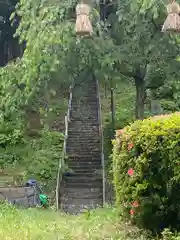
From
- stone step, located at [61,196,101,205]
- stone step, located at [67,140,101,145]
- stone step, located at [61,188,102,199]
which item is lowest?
stone step, located at [61,196,101,205]

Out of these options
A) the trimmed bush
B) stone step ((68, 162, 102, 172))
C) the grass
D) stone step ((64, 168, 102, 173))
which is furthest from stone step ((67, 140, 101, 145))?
the trimmed bush

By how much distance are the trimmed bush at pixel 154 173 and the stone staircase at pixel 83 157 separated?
8.07m

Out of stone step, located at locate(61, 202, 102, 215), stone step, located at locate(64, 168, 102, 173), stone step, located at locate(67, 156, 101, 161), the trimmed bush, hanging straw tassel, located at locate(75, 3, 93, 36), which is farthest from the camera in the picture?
stone step, located at locate(67, 156, 101, 161)

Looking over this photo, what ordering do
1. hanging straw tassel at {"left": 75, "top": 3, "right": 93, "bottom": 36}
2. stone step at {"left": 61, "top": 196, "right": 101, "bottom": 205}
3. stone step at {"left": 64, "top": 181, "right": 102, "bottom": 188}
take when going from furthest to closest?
stone step at {"left": 64, "top": 181, "right": 102, "bottom": 188} → stone step at {"left": 61, "top": 196, "right": 101, "bottom": 205} → hanging straw tassel at {"left": 75, "top": 3, "right": 93, "bottom": 36}

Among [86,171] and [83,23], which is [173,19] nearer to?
[83,23]

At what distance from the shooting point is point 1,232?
6289 mm

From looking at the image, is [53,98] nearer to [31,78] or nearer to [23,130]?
[23,130]

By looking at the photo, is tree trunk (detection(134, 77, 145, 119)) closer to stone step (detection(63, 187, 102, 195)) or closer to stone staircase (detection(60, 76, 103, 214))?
stone staircase (detection(60, 76, 103, 214))

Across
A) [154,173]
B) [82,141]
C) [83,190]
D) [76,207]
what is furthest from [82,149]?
[154,173]

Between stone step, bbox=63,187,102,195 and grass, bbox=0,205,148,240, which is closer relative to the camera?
grass, bbox=0,205,148,240

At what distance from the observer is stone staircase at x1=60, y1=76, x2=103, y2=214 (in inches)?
615

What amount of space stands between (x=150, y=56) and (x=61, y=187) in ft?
17.5

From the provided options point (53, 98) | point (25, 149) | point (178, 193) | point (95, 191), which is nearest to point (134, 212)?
point (178, 193)

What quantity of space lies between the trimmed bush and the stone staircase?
26.5 feet
